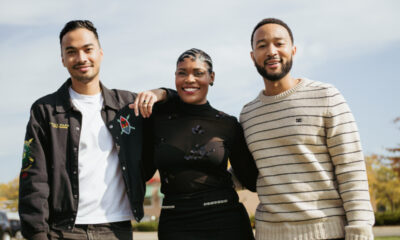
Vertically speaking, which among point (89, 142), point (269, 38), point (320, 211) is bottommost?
point (320, 211)

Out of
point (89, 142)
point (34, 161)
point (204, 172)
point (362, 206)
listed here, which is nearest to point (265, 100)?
point (204, 172)

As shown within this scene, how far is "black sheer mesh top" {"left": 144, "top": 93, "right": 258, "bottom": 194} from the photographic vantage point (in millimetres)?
4145

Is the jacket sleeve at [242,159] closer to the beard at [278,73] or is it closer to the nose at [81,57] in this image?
the beard at [278,73]

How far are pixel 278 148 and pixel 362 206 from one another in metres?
0.84

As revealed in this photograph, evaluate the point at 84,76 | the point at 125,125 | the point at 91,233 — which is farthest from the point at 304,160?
the point at 84,76

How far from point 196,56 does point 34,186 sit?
6.26ft

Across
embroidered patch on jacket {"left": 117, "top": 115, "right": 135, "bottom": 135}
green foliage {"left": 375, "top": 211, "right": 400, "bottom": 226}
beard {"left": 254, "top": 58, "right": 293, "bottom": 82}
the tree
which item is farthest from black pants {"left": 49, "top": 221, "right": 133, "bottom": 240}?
the tree

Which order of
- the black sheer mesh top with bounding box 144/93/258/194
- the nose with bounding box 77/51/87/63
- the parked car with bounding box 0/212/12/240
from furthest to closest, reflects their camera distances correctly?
the parked car with bounding box 0/212/12/240
the black sheer mesh top with bounding box 144/93/258/194
the nose with bounding box 77/51/87/63

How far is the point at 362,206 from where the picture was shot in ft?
11.8

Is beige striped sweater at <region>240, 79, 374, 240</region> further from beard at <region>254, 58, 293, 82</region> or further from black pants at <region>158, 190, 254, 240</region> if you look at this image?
black pants at <region>158, 190, 254, 240</region>

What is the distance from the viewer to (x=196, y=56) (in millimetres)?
4422

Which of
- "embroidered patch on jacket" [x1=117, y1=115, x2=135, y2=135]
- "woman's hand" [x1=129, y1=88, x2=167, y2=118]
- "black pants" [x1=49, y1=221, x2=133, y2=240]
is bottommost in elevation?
"black pants" [x1=49, y1=221, x2=133, y2=240]

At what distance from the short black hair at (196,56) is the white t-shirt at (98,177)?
3.23 ft

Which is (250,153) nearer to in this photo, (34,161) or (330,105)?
(330,105)
